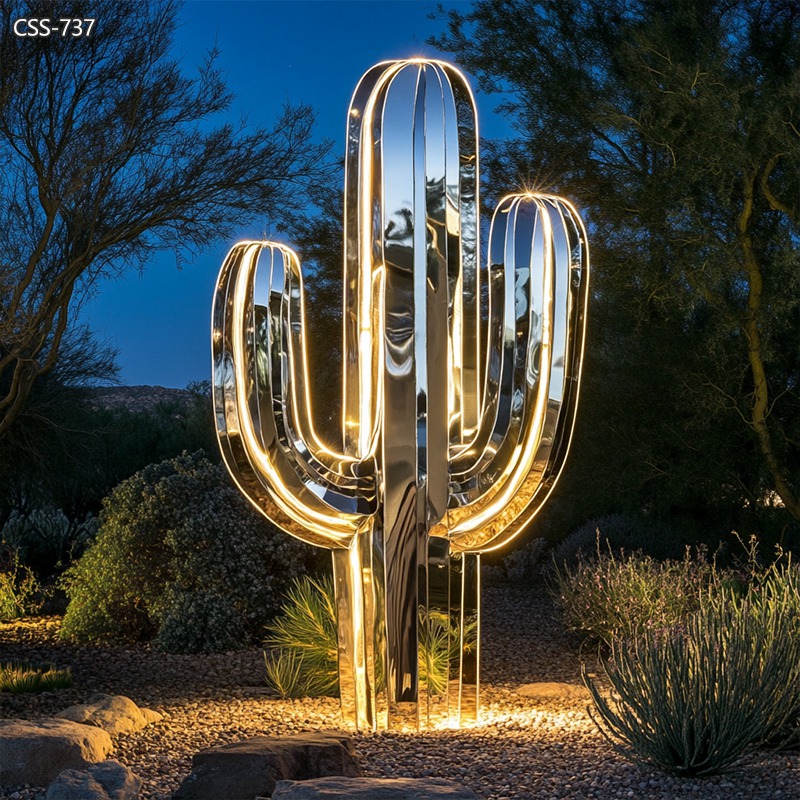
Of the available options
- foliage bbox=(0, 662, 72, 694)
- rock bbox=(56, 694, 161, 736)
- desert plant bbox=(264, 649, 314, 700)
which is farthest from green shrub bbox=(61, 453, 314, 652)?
rock bbox=(56, 694, 161, 736)

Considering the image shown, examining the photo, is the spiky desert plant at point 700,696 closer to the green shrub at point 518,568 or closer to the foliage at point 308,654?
the foliage at point 308,654

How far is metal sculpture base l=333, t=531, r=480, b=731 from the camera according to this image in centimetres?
592

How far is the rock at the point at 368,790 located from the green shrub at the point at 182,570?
5.38 metres

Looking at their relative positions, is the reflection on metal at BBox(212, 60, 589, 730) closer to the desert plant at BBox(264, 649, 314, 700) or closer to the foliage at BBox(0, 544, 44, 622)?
the desert plant at BBox(264, 649, 314, 700)

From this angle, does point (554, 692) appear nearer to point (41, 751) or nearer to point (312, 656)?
point (312, 656)

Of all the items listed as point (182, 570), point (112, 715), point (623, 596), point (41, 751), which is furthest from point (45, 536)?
point (41, 751)

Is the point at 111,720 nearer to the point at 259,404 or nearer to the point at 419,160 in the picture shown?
the point at 259,404

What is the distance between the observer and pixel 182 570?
9.96 meters

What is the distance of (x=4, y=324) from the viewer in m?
9.44

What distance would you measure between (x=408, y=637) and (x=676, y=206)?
22.3 feet

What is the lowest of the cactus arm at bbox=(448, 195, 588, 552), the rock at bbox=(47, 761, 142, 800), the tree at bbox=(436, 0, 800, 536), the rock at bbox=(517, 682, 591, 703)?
the rock at bbox=(517, 682, 591, 703)

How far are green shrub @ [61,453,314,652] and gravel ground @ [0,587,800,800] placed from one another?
38 cm

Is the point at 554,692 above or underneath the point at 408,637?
underneath

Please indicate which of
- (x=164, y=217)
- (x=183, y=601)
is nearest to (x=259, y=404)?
(x=183, y=601)
